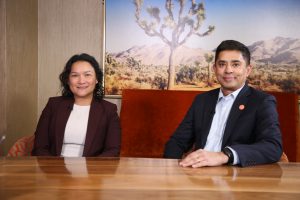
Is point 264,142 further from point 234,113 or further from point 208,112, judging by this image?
point 208,112

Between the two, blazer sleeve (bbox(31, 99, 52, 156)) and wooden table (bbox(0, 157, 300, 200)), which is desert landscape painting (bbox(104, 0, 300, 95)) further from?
wooden table (bbox(0, 157, 300, 200))

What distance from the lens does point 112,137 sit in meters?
2.36

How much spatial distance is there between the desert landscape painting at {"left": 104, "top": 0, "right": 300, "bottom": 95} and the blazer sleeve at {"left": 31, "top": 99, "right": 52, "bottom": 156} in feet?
3.52

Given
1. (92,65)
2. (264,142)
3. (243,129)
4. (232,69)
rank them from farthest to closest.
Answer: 1. (92,65)
2. (232,69)
3. (243,129)
4. (264,142)

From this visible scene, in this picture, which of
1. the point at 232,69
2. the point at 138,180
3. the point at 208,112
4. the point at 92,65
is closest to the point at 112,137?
the point at 92,65

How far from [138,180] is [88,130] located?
4.23 feet

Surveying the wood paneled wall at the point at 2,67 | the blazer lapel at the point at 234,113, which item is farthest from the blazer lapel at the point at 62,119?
the blazer lapel at the point at 234,113

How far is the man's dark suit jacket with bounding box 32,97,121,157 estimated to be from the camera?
2303 millimetres

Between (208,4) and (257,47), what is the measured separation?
698mm

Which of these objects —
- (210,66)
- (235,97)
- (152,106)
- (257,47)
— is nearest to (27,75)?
(152,106)

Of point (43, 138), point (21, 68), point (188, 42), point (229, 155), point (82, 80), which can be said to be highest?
point (188, 42)

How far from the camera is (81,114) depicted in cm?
246

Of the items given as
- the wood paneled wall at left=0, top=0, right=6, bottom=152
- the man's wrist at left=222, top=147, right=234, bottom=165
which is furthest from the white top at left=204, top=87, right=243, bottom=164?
the wood paneled wall at left=0, top=0, right=6, bottom=152

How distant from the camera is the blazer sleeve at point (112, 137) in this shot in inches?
90.0
